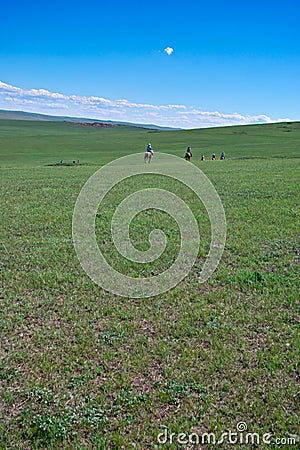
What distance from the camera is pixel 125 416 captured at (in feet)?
16.1

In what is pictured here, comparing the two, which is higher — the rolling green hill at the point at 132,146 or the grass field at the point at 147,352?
the rolling green hill at the point at 132,146

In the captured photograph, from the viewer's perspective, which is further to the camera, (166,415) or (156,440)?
(166,415)

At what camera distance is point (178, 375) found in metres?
5.65

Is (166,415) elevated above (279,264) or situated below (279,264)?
below

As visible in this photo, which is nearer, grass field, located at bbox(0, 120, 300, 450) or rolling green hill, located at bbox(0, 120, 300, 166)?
grass field, located at bbox(0, 120, 300, 450)

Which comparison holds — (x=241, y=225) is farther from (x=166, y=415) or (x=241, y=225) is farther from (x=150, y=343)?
(x=166, y=415)

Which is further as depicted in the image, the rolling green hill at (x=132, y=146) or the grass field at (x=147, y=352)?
the rolling green hill at (x=132, y=146)

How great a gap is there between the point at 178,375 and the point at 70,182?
22.8 m

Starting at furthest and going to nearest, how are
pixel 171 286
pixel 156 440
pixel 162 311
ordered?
1. pixel 171 286
2. pixel 162 311
3. pixel 156 440

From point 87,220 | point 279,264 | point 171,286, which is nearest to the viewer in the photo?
point 171,286

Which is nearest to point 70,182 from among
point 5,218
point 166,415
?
point 5,218

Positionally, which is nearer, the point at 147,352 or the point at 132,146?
the point at 147,352

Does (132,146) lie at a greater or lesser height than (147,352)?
greater

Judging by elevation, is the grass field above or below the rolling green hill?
below
